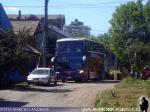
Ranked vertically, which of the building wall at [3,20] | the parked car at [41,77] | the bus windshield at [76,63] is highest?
the building wall at [3,20]

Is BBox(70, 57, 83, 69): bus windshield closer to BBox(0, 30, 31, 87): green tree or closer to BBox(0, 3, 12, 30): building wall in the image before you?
BBox(0, 3, 12, 30): building wall

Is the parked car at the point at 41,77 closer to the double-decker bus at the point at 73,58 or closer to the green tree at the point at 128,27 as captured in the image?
the double-decker bus at the point at 73,58

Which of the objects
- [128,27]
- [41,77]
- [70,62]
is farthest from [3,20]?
[128,27]

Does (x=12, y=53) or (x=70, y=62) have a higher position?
(x=12, y=53)

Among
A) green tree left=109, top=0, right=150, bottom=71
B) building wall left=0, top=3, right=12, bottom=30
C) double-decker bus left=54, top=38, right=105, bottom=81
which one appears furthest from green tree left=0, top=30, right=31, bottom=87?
green tree left=109, top=0, right=150, bottom=71

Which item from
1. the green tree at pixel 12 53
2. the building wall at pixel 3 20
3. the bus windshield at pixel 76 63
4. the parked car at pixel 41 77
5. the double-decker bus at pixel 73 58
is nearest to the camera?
the green tree at pixel 12 53

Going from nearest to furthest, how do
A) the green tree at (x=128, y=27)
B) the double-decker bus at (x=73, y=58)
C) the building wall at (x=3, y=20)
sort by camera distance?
the double-decker bus at (x=73, y=58)
the building wall at (x=3, y=20)
the green tree at (x=128, y=27)

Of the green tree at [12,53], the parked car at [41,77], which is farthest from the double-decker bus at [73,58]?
the green tree at [12,53]

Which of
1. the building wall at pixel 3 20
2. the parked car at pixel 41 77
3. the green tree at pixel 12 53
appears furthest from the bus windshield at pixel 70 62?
the green tree at pixel 12 53

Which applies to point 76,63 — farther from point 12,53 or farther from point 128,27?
point 128,27

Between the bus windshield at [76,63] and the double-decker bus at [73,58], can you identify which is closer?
the double-decker bus at [73,58]

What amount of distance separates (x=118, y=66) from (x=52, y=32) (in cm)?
2482

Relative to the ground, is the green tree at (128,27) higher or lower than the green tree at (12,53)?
higher

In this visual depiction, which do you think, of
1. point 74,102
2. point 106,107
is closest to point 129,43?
point 74,102
